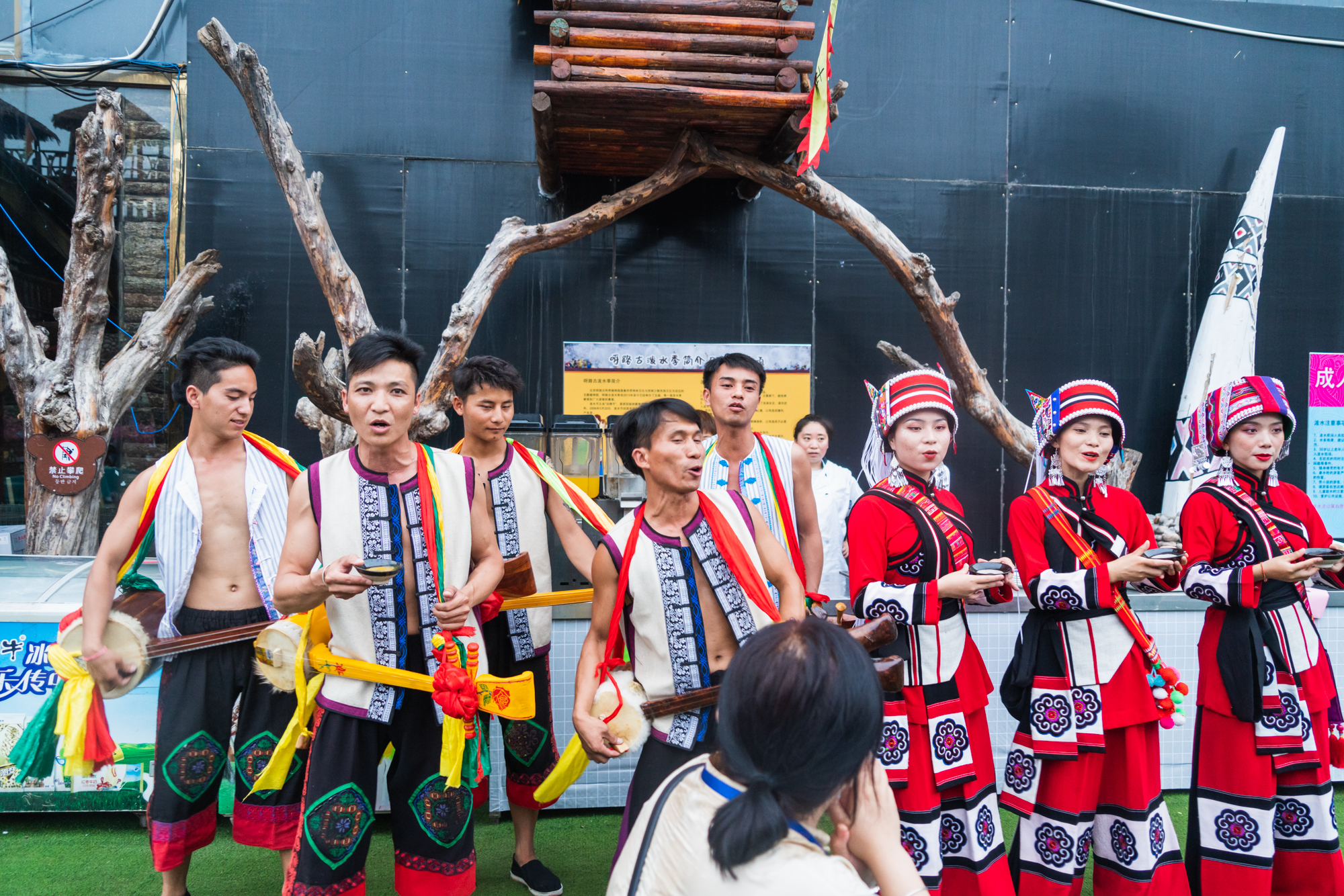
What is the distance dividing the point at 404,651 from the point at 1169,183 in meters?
6.27

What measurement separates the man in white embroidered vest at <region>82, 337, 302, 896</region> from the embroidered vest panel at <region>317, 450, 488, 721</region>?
49cm

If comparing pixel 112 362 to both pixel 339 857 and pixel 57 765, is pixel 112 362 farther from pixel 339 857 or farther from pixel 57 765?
pixel 339 857

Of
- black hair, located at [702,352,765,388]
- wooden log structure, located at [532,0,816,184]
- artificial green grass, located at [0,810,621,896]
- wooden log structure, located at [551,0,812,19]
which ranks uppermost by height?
wooden log structure, located at [551,0,812,19]

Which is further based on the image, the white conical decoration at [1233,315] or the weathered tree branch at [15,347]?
the white conical decoration at [1233,315]

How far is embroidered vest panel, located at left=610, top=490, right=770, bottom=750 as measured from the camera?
7.27 feet

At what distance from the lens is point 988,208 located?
605 centimetres

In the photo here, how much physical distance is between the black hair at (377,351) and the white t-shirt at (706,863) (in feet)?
4.93

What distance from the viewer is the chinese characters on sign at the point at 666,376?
5754mm

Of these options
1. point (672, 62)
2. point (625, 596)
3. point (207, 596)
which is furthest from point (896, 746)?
point (672, 62)

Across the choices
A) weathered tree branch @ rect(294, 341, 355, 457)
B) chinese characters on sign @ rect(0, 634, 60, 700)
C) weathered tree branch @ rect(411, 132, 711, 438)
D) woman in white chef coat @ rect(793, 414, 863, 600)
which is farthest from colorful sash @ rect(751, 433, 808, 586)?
chinese characters on sign @ rect(0, 634, 60, 700)

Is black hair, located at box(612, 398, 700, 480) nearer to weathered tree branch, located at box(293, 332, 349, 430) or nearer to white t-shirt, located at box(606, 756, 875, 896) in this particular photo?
white t-shirt, located at box(606, 756, 875, 896)

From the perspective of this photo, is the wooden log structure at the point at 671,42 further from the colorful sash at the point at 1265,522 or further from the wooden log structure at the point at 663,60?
the colorful sash at the point at 1265,522

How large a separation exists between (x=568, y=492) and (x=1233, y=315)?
514 cm

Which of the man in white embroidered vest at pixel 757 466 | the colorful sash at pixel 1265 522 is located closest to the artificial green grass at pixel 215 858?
the man in white embroidered vest at pixel 757 466
